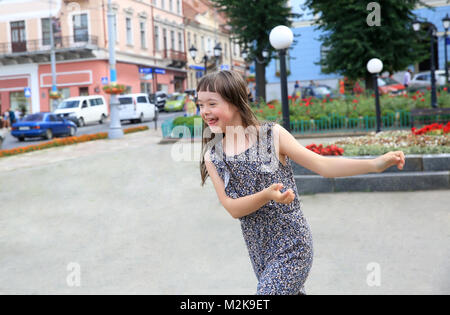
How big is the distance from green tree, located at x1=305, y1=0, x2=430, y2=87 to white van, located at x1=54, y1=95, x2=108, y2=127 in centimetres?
1465

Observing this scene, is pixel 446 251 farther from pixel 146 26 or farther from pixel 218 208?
pixel 146 26

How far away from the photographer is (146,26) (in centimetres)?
4594

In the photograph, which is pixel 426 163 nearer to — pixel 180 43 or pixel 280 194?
pixel 280 194

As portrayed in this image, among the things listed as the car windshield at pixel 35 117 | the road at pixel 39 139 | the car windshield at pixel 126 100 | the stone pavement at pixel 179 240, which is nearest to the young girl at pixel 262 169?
the stone pavement at pixel 179 240

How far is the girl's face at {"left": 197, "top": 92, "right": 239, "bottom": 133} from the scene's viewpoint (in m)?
2.29

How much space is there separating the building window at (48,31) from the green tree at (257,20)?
19.1 metres

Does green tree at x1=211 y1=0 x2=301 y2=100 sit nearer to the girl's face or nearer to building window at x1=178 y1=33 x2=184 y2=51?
the girl's face

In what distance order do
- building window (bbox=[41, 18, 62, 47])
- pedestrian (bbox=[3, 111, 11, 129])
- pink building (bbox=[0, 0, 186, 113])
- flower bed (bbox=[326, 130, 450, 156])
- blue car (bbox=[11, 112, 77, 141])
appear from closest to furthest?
flower bed (bbox=[326, 130, 450, 156]) → blue car (bbox=[11, 112, 77, 141]) → pedestrian (bbox=[3, 111, 11, 129]) → pink building (bbox=[0, 0, 186, 113]) → building window (bbox=[41, 18, 62, 47])

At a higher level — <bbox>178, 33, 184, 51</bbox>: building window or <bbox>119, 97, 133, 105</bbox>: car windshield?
<bbox>178, 33, 184, 51</bbox>: building window

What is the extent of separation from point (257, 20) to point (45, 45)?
2187cm

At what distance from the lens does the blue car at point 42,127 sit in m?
22.2

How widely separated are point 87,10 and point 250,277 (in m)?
37.6

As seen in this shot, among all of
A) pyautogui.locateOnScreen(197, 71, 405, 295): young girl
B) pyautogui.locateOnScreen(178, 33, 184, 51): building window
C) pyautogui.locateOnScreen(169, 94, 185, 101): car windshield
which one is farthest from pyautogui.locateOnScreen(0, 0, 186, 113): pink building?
pyautogui.locateOnScreen(197, 71, 405, 295): young girl
